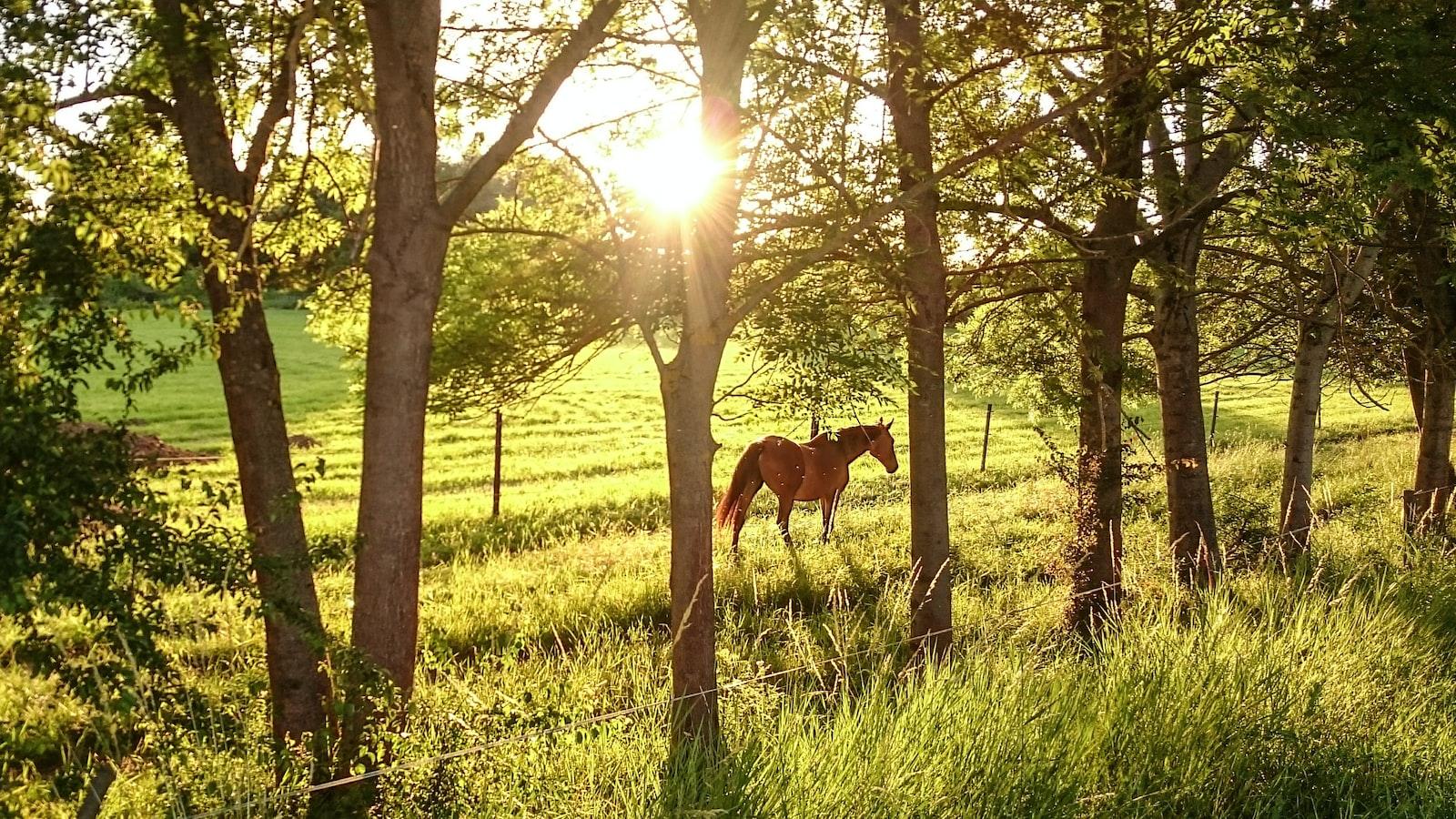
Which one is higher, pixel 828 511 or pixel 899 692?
pixel 899 692

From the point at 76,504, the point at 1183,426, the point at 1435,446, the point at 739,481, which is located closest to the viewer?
the point at 76,504

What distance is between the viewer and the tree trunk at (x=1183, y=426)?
420 inches

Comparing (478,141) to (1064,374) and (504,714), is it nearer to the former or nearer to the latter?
(504,714)

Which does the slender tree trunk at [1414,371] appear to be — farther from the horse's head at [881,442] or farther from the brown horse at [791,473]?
the brown horse at [791,473]

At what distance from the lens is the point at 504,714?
5227mm

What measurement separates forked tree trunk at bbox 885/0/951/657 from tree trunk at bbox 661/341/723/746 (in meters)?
2.44

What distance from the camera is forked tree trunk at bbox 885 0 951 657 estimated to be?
838 centimetres

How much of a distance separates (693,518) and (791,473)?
30.9 feet

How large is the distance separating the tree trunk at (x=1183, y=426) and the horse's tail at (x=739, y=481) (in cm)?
634

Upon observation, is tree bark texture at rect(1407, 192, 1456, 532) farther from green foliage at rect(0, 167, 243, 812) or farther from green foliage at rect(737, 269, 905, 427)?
green foliage at rect(0, 167, 243, 812)

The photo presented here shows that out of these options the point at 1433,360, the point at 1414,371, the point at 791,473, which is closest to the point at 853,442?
the point at 791,473

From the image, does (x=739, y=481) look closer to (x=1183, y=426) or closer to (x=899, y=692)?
(x=1183, y=426)

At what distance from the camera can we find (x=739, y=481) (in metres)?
15.5

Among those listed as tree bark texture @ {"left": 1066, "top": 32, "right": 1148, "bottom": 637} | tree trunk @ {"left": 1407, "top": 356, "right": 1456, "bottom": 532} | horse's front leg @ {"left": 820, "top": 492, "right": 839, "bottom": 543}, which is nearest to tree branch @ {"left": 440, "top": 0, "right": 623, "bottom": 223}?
tree bark texture @ {"left": 1066, "top": 32, "right": 1148, "bottom": 637}
